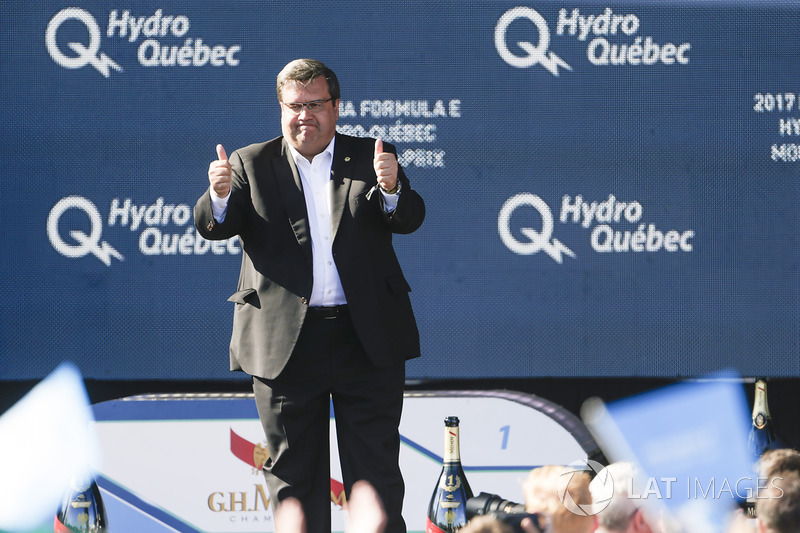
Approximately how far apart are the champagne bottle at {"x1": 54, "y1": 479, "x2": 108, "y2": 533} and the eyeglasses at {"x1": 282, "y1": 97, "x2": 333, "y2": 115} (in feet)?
4.99

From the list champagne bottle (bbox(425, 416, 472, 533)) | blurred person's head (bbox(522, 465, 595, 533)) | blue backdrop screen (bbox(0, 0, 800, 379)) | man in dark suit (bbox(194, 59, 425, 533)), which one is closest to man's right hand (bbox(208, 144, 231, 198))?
man in dark suit (bbox(194, 59, 425, 533))

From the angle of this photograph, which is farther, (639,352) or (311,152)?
(639,352)

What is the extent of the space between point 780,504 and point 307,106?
190cm

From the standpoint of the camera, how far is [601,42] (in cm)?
290

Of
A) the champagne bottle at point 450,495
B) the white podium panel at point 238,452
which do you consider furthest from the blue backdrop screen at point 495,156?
the champagne bottle at point 450,495

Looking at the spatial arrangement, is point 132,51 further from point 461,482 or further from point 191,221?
point 461,482

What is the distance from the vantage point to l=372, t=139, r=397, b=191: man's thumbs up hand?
1871mm

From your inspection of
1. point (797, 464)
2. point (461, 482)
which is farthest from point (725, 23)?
point (461, 482)

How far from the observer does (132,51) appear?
2.87m

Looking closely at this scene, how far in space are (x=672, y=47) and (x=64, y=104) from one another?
75.8 inches

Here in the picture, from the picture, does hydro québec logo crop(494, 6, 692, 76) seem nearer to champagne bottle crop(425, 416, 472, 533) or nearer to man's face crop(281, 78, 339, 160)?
man's face crop(281, 78, 339, 160)

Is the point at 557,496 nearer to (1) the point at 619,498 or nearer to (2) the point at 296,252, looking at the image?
(1) the point at 619,498

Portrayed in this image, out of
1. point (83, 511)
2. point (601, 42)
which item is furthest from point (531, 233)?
point (83, 511)

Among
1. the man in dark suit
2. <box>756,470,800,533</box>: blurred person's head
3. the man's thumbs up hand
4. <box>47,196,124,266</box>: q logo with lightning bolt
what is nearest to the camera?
the man's thumbs up hand
